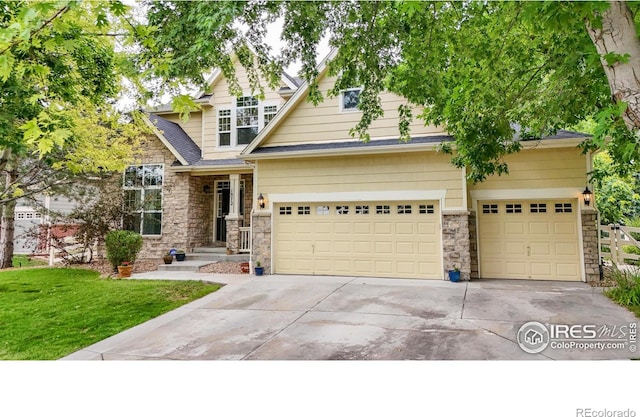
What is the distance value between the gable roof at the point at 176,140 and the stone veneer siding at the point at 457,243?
7841 millimetres

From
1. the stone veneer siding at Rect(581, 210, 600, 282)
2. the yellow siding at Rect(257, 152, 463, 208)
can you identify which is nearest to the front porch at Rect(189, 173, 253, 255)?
the yellow siding at Rect(257, 152, 463, 208)

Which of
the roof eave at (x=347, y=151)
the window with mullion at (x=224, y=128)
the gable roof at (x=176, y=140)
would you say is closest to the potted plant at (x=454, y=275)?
the roof eave at (x=347, y=151)

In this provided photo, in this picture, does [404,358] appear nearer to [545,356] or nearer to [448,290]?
[545,356]

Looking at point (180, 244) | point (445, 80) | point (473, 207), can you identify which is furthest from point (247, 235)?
point (445, 80)

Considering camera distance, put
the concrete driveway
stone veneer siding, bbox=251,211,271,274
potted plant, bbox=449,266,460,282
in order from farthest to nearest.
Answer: stone veneer siding, bbox=251,211,271,274
potted plant, bbox=449,266,460,282
the concrete driveway

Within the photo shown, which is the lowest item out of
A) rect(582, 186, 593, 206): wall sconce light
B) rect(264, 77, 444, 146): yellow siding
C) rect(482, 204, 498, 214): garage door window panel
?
rect(482, 204, 498, 214): garage door window panel

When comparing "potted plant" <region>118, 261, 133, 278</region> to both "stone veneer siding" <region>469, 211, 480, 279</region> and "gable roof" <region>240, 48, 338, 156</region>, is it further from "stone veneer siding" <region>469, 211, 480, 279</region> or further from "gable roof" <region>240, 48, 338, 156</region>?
"stone veneer siding" <region>469, 211, 480, 279</region>

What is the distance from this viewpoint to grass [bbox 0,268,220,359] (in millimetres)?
4334

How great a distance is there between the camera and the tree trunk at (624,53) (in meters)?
2.66

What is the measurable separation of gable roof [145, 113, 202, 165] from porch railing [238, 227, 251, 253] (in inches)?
107

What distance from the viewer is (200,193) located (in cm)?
1149

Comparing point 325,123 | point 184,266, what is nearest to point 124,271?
point 184,266
